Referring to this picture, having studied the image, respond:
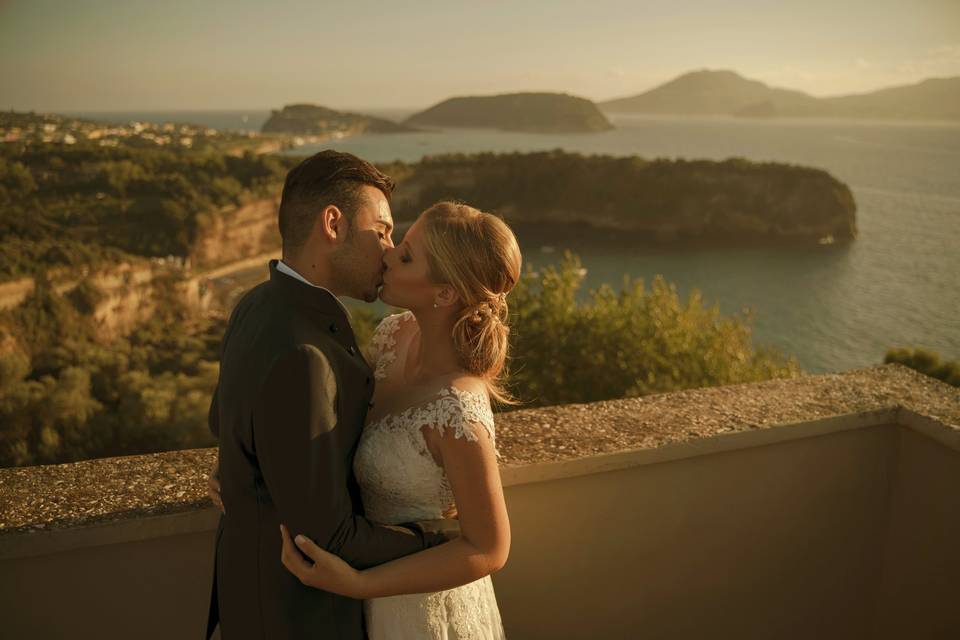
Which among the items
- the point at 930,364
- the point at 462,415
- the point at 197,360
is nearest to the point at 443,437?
the point at 462,415

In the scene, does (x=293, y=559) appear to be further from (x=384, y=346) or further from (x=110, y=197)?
(x=110, y=197)

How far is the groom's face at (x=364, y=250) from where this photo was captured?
157cm

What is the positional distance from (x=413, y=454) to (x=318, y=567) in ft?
1.08

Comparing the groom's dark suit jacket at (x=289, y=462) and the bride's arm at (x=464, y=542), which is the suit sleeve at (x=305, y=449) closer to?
the groom's dark suit jacket at (x=289, y=462)

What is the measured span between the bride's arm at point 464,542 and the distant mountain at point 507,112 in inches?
1897

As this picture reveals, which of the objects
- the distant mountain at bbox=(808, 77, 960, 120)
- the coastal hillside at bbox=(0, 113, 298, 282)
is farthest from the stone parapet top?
the distant mountain at bbox=(808, 77, 960, 120)

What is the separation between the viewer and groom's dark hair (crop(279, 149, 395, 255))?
1530 millimetres

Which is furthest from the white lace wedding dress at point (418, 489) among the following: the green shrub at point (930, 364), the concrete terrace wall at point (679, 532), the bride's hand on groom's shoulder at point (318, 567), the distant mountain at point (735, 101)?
the distant mountain at point (735, 101)

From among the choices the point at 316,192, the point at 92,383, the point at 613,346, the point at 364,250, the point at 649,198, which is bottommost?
the point at 92,383

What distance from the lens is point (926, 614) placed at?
245 cm

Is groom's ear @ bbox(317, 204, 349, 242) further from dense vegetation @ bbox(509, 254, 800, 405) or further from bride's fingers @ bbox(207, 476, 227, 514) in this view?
dense vegetation @ bbox(509, 254, 800, 405)

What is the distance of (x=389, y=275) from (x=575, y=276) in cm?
1101

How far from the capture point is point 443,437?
1491 millimetres

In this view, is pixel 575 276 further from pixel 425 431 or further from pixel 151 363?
pixel 151 363
